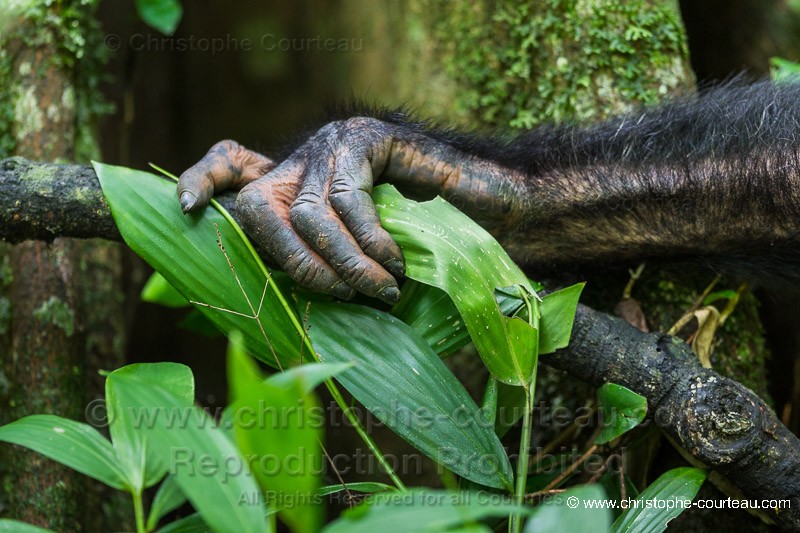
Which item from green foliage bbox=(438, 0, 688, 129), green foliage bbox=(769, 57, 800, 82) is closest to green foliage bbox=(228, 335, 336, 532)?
green foliage bbox=(438, 0, 688, 129)

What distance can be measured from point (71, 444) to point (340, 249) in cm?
47

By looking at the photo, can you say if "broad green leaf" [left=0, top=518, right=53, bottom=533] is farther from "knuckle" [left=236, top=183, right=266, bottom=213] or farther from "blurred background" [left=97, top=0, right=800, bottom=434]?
"blurred background" [left=97, top=0, right=800, bottom=434]

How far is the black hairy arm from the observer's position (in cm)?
135

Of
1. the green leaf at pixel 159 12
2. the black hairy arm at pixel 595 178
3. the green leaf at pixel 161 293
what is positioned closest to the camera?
the black hairy arm at pixel 595 178

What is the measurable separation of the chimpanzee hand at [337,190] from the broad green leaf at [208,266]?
0.04m

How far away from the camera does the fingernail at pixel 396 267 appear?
121 cm

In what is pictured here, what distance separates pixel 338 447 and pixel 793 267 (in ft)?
5.39

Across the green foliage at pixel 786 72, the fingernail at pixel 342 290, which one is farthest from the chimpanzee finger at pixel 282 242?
the green foliage at pixel 786 72

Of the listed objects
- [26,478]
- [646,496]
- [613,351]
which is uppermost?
[613,351]

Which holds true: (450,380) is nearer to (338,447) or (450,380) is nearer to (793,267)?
(793,267)

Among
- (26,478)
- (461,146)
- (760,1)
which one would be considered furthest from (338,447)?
(760,1)

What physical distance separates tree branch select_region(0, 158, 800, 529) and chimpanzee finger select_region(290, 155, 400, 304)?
17 cm

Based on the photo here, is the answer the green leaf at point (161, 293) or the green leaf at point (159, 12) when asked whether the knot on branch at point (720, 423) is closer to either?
the green leaf at point (161, 293)

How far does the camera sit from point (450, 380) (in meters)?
1.20
